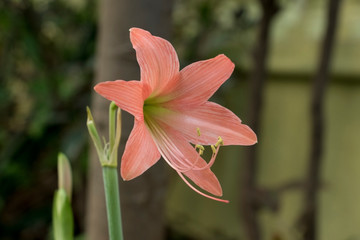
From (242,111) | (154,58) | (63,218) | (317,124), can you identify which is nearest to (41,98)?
(242,111)

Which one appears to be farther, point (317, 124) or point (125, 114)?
point (317, 124)

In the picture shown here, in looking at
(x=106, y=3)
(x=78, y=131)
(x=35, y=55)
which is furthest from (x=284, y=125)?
(x=106, y=3)

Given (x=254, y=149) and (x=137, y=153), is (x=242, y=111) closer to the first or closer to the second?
(x=254, y=149)

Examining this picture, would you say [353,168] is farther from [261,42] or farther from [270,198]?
[261,42]

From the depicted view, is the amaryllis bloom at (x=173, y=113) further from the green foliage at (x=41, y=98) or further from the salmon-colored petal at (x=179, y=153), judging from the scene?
the green foliage at (x=41, y=98)

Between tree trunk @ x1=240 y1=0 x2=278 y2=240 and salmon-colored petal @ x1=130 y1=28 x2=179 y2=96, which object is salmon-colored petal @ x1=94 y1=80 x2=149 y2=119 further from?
→ tree trunk @ x1=240 y1=0 x2=278 y2=240

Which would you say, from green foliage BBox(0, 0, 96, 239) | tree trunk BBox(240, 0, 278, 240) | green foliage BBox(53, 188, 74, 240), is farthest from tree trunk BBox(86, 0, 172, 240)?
green foliage BBox(0, 0, 96, 239)

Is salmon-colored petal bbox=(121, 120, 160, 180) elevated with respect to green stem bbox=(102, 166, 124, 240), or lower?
elevated
